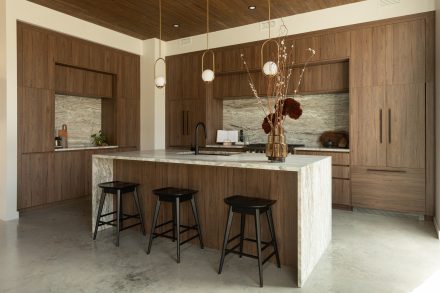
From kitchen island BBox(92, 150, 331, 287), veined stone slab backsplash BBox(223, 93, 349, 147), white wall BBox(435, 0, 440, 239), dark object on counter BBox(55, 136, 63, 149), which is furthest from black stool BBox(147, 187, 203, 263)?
veined stone slab backsplash BBox(223, 93, 349, 147)

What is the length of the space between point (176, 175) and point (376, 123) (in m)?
3.10

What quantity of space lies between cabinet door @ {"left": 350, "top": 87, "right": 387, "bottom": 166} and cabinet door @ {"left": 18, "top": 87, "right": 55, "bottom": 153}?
4698 mm

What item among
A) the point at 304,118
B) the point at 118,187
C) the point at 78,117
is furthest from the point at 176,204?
the point at 78,117

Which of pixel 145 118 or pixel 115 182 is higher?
pixel 145 118

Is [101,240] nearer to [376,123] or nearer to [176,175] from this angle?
[176,175]

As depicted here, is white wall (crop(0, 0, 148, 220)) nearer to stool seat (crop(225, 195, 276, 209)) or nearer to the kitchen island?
the kitchen island

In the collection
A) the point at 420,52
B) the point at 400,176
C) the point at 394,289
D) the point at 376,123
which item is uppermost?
the point at 420,52

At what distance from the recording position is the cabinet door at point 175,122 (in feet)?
21.8

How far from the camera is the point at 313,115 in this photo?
5.77m

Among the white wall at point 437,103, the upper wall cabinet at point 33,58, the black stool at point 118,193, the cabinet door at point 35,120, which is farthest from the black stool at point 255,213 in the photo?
the upper wall cabinet at point 33,58

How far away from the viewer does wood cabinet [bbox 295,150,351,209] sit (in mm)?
4906

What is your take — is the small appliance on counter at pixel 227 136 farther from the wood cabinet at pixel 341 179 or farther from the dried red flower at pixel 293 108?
the dried red flower at pixel 293 108

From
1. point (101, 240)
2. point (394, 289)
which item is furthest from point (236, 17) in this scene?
point (394, 289)

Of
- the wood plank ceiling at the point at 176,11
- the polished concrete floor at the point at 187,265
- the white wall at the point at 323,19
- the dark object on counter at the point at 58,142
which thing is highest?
the wood plank ceiling at the point at 176,11
